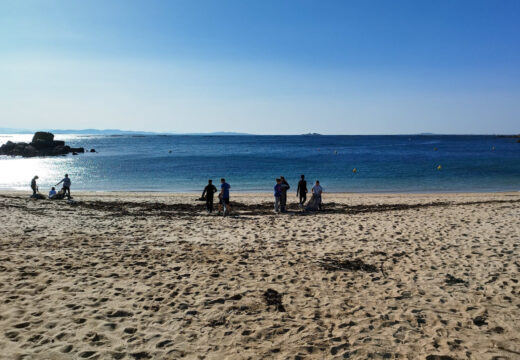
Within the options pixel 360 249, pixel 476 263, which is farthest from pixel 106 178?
pixel 476 263

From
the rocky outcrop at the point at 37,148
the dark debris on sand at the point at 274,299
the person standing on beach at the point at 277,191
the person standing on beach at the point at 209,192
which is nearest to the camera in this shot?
the dark debris on sand at the point at 274,299

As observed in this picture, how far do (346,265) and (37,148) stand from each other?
82.1m

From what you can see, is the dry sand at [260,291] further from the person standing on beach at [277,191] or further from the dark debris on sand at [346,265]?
the person standing on beach at [277,191]

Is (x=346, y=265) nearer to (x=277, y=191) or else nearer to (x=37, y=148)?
(x=277, y=191)

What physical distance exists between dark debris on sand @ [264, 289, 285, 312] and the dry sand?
0.04 meters

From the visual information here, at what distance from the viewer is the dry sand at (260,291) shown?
4.96 metres

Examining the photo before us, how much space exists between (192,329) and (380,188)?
92.8ft

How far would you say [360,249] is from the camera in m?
9.60

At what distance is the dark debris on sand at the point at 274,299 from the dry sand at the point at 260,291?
0.13 ft

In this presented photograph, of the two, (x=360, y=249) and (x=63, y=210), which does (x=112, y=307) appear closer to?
(x=360, y=249)

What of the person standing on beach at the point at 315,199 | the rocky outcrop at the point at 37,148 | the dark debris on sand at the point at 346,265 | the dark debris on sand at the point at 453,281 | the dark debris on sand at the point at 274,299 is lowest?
the dark debris on sand at the point at 274,299

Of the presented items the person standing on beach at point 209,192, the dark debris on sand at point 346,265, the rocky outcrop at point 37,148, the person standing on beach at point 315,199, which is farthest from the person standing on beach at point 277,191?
the rocky outcrop at point 37,148

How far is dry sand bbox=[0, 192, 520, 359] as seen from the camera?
4965mm

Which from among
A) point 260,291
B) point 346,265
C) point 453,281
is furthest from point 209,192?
point 453,281
